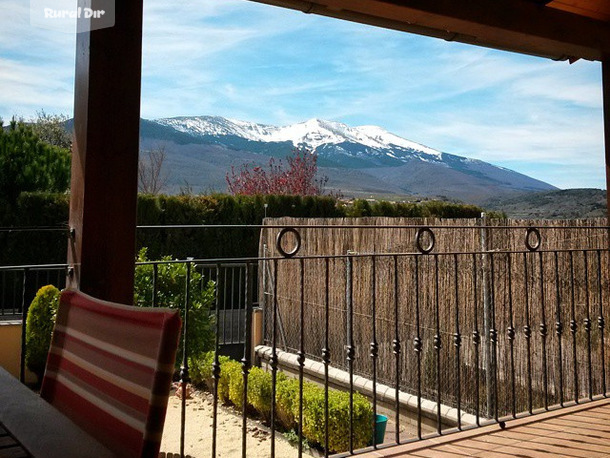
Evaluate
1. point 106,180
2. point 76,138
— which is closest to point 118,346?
point 106,180

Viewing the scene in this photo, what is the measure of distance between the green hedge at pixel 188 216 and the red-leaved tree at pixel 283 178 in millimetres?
9112

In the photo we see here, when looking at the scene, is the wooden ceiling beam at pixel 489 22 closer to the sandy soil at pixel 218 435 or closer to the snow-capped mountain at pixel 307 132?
the sandy soil at pixel 218 435

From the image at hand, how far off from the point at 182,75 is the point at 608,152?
39.1 metres

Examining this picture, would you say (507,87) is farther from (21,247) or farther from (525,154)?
(21,247)

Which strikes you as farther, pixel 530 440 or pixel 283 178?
pixel 283 178

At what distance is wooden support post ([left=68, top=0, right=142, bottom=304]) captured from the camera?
1600 mm

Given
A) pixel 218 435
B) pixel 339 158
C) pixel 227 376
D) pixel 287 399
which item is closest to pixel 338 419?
pixel 287 399

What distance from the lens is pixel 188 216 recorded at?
9.80 metres

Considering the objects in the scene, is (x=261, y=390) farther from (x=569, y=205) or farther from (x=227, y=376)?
(x=569, y=205)

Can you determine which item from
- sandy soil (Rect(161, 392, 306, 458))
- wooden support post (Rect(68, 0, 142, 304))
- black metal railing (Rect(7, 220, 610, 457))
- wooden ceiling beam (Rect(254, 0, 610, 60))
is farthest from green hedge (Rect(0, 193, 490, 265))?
wooden support post (Rect(68, 0, 142, 304))

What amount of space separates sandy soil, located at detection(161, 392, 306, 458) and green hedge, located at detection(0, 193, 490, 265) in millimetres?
3611

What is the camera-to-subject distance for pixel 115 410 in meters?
0.83

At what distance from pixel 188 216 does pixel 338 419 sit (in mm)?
6054

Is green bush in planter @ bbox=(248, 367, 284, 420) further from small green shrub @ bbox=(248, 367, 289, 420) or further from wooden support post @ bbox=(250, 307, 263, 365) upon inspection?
wooden support post @ bbox=(250, 307, 263, 365)
